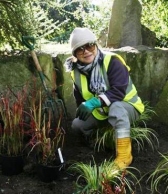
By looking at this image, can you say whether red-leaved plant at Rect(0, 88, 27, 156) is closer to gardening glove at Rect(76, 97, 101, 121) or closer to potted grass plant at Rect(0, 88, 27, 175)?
potted grass plant at Rect(0, 88, 27, 175)

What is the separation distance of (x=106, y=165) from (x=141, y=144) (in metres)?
0.77

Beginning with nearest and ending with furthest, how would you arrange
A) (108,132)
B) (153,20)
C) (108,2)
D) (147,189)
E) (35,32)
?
(147,189)
(108,132)
(35,32)
(153,20)
(108,2)

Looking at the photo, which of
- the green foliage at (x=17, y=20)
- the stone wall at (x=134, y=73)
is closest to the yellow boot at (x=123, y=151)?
the stone wall at (x=134, y=73)

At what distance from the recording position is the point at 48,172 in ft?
8.89

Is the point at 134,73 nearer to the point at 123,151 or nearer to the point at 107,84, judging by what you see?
the point at 107,84

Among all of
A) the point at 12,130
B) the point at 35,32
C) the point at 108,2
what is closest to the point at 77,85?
the point at 12,130

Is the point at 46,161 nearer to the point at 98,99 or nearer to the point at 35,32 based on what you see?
the point at 98,99

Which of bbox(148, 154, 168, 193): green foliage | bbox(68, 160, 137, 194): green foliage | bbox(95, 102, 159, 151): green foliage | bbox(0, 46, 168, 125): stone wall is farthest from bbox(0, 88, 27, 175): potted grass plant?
bbox(148, 154, 168, 193): green foliage

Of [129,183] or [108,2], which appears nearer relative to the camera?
[129,183]

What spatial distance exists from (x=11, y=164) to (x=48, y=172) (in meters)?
0.33

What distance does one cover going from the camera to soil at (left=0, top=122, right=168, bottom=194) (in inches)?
104

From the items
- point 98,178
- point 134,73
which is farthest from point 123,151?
point 134,73

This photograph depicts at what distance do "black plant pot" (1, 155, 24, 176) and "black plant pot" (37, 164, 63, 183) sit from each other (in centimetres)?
20

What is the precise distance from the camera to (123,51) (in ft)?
13.4
